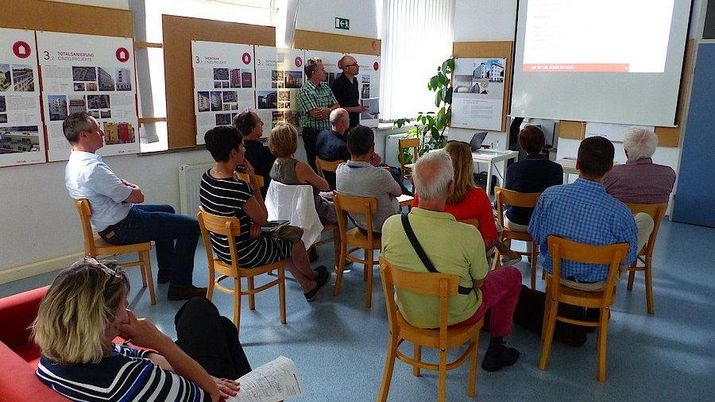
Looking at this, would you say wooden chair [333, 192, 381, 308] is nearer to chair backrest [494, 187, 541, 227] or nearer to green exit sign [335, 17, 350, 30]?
chair backrest [494, 187, 541, 227]

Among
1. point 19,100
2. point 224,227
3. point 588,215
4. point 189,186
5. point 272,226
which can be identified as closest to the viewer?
point 588,215

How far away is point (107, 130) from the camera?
163 inches

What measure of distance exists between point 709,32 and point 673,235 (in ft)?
6.64

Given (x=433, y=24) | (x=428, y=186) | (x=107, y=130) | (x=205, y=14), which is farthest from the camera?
(x=433, y=24)

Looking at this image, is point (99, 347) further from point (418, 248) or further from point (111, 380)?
point (418, 248)

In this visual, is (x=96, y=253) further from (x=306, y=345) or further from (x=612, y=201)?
(x=612, y=201)

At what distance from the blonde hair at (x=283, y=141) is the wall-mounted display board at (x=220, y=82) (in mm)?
1532

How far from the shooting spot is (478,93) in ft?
23.8

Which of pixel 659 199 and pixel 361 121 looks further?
pixel 361 121

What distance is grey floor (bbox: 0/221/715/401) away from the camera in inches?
99.3

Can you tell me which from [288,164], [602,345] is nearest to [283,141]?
[288,164]

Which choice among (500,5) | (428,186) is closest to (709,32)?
(500,5)

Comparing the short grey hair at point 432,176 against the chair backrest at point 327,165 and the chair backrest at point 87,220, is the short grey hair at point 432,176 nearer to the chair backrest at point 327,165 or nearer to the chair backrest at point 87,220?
the chair backrest at point 87,220

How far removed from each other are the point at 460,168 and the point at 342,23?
3924 millimetres
